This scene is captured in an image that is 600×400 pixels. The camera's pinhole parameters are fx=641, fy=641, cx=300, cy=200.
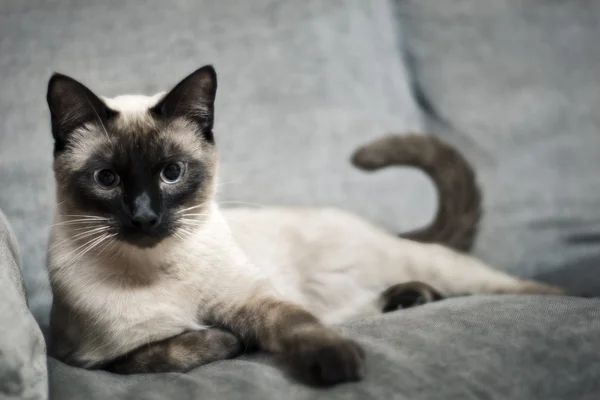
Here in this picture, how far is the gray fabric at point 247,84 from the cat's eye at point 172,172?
1.43 ft

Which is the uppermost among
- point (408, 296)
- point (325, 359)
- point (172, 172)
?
point (172, 172)

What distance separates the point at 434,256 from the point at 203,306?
0.67 meters

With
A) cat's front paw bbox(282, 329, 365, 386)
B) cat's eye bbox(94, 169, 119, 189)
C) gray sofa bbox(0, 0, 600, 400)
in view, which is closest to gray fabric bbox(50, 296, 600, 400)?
cat's front paw bbox(282, 329, 365, 386)

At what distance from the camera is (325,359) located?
100 cm

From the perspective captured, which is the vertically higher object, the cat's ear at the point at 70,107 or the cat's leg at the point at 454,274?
the cat's ear at the point at 70,107

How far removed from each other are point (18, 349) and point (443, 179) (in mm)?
1160

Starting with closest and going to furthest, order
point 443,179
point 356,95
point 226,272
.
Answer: point 226,272 → point 443,179 → point 356,95

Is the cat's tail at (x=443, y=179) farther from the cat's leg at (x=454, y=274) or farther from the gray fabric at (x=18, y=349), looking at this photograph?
the gray fabric at (x=18, y=349)

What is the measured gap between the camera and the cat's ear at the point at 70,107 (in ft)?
3.89

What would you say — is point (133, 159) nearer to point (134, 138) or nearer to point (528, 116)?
point (134, 138)

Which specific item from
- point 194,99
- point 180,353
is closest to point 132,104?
point 194,99

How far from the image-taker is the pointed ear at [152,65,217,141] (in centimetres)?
127

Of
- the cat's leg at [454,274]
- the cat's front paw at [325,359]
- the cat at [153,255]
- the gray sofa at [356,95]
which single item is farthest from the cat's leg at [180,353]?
the cat's leg at [454,274]

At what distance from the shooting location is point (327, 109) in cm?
181
